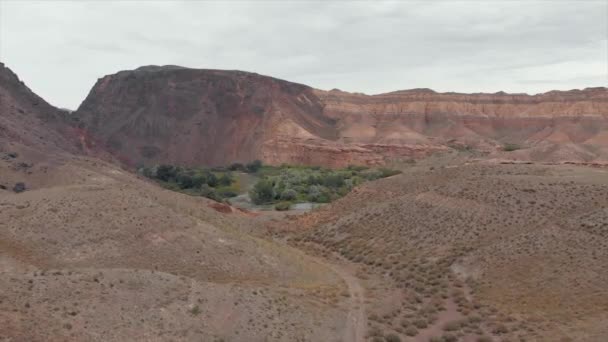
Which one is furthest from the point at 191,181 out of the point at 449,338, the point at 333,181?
the point at 449,338

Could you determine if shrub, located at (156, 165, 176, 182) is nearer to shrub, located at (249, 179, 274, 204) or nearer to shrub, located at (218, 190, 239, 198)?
shrub, located at (218, 190, 239, 198)

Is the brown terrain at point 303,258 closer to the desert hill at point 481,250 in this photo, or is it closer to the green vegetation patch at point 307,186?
the desert hill at point 481,250

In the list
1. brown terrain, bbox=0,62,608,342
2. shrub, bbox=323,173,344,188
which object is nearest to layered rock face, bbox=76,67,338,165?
shrub, bbox=323,173,344,188

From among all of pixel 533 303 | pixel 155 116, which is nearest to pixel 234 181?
pixel 155 116

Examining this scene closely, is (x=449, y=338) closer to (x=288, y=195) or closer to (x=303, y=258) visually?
(x=303, y=258)

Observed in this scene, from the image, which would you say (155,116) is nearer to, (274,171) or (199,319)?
A: (274,171)
